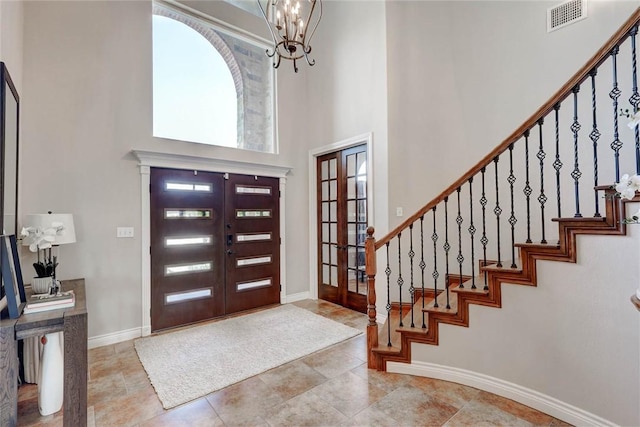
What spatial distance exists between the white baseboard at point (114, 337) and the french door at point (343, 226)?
254 cm

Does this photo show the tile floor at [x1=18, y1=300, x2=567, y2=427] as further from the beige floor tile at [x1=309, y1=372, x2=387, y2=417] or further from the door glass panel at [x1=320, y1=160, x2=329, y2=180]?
the door glass panel at [x1=320, y1=160, x2=329, y2=180]

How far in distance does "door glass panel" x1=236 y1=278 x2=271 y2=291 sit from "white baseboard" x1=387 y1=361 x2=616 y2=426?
2.30 m

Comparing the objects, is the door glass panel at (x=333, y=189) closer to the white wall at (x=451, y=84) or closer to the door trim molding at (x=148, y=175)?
the white wall at (x=451, y=84)

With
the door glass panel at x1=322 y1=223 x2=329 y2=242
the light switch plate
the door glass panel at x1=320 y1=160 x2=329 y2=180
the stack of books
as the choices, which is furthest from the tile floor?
the door glass panel at x1=320 y1=160 x2=329 y2=180

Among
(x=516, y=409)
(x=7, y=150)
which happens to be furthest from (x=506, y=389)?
(x=7, y=150)

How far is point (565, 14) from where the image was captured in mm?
3018

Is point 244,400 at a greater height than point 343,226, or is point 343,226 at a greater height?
point 343,226

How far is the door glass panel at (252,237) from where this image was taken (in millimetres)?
4113

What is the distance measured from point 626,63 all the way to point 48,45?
18.3ft

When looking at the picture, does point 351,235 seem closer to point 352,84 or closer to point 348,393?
point 352,84

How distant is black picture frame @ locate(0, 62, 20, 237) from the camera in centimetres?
190

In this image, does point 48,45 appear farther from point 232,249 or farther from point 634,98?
point 634,98

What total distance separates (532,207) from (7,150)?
469 cm

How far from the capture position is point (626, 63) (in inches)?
108
